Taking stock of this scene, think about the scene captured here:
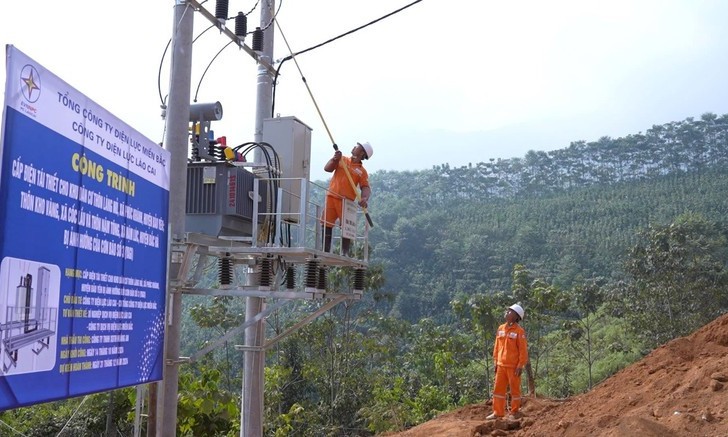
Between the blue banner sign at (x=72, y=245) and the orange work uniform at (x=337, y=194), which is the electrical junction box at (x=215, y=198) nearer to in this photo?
the orange work uniform at (x=337, y=194)

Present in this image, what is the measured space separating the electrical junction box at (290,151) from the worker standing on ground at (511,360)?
4040 millimetres

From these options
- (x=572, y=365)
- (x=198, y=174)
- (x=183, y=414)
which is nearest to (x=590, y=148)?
(x=572, y=365)

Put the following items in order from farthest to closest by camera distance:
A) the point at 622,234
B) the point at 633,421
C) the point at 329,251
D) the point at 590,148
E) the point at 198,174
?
the point at 590,148
the point at 622,234
the point at 329,251
the point at 198,174
the point at 633,421

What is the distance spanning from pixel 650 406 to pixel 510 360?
9.50 ft

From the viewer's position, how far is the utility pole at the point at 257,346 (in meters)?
10.9

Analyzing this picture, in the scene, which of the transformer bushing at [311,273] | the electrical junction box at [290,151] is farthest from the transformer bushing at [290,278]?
the electrical junction box at [290,151]

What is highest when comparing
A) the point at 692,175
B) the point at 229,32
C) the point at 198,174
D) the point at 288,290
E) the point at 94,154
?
the point at 692,175

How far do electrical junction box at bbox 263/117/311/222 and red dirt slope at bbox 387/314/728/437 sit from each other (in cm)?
415

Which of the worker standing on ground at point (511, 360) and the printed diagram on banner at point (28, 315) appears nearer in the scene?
the printed diagram on banner at point (28, 315)

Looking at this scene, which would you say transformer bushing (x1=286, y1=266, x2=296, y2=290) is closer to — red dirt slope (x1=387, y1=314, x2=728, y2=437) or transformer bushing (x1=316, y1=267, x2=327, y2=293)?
transformer bushing (x1=316, y1=267, x2=327, y2=293)

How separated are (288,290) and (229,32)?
3409 mm

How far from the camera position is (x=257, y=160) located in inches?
416

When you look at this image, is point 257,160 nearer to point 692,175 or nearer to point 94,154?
point 94,154

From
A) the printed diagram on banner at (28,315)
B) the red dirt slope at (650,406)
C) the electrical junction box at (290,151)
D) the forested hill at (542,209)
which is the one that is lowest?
the red dirt slope at (650,406)
